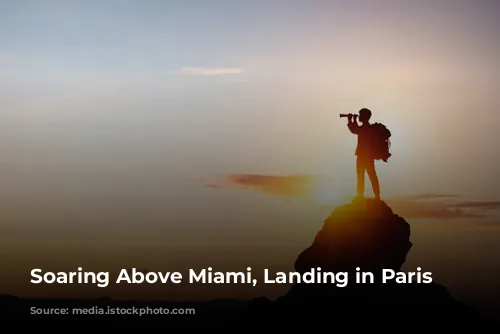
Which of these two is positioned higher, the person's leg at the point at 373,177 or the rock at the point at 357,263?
the person's leg at the point at 373,177

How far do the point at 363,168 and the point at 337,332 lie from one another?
24.4ft

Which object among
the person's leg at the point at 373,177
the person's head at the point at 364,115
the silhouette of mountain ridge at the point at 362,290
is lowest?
the silhouette of mountain ridge at the point at 362,290

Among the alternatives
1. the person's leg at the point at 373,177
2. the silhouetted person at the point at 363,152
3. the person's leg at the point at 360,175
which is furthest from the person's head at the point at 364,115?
the person's leg at the point at 373,177

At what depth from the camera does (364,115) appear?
34.7 metres

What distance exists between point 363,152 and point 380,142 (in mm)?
891

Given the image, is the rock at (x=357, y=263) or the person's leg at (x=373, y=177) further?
the person's leg at (x=373, y=177)

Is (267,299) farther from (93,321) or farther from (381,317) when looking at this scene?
(93,321)

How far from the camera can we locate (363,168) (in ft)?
114

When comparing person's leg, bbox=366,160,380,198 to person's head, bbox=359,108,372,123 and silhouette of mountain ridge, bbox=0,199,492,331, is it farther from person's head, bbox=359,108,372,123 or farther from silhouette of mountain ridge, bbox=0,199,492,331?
person's head, bbox=359,108,372,123

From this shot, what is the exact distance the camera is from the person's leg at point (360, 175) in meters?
34.5

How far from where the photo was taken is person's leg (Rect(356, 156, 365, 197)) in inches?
1358

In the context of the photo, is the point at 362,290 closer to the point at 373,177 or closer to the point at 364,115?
the point at 373,177

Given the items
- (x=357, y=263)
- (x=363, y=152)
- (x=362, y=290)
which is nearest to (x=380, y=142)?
(x=363, y=152)

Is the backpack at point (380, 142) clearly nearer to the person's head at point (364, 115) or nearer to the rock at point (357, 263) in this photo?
the person's head at point (364, 115)
